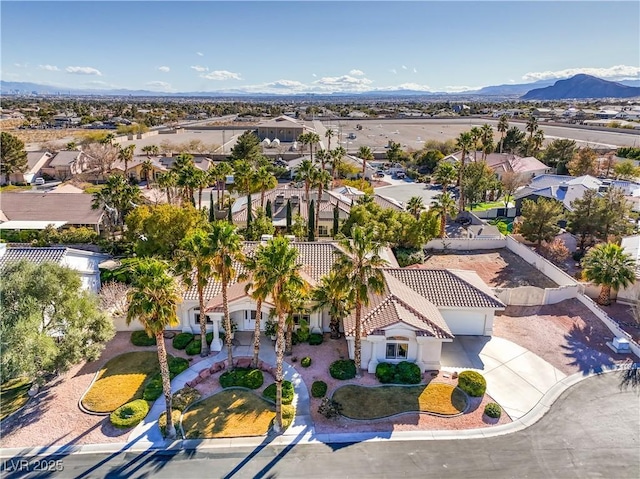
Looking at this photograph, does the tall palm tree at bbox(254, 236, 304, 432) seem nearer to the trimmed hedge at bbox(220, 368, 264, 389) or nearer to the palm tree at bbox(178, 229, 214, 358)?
the palm tree at bbox(178, 229, 214, 358)

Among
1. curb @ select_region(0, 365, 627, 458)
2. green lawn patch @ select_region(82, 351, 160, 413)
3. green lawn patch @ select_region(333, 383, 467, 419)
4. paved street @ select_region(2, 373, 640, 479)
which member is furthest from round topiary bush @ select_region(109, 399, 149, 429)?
green lawn patch @ select_region(333, 383, 467, 419)

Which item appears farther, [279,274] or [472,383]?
[472,383]

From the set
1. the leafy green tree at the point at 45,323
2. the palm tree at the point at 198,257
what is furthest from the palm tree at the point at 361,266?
the leafy green tree at the point at 45,323

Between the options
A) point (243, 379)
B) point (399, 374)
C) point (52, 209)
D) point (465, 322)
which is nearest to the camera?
point (243, 379)

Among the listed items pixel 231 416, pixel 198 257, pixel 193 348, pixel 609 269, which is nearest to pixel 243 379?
pixel 231 416

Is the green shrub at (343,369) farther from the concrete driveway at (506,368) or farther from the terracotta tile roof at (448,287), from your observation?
the terracotta tile roof at (448,287)

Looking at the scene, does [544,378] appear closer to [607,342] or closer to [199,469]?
[607,342]

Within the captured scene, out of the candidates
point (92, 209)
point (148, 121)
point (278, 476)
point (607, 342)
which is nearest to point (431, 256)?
point (607, 342)

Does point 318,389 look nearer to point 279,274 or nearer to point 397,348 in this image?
point 397,348
